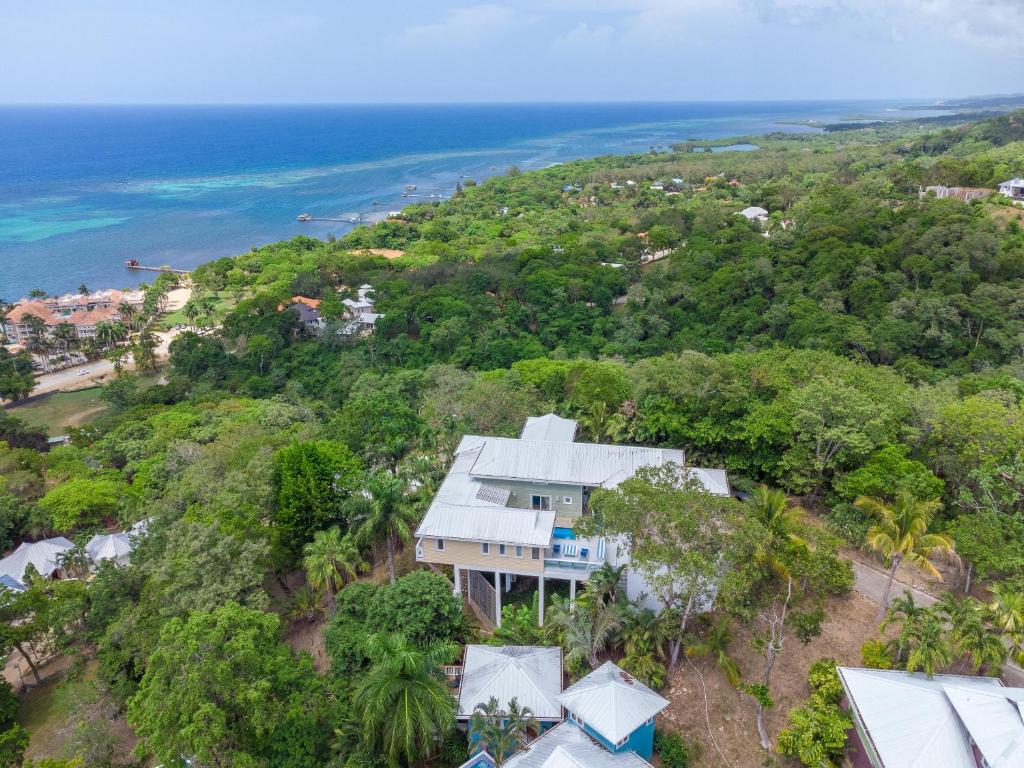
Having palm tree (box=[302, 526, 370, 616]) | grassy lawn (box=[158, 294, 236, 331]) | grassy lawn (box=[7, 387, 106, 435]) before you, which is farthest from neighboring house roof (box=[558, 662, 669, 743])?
grassy lawn (box=[158, 294, 236, 331])

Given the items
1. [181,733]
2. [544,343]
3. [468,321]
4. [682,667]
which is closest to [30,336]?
[468,321]

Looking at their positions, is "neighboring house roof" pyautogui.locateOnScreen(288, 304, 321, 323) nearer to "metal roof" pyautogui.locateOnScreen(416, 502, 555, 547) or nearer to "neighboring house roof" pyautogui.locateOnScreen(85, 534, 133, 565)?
"neighboring house roof" pyautogui.locateOnScreen(85, 534, 133, 565)

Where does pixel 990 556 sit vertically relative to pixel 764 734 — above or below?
above

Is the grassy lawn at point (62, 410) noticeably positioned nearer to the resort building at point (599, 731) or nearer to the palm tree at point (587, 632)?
the palm tree at point (587, 632)

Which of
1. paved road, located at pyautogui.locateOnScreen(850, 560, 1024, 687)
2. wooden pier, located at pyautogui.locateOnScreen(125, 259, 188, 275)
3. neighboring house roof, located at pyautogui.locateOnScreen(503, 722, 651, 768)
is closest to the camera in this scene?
neighboring house roof, located at pyautogui.locateOnScreen(503, 722, 651, 768)

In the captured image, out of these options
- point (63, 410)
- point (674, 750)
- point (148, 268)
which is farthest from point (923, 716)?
point (148, 268)

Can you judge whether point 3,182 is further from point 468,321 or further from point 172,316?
point 468,321

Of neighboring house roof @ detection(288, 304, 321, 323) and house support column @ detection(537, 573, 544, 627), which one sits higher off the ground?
house support column @ detection(537, 573, 544, 627)
